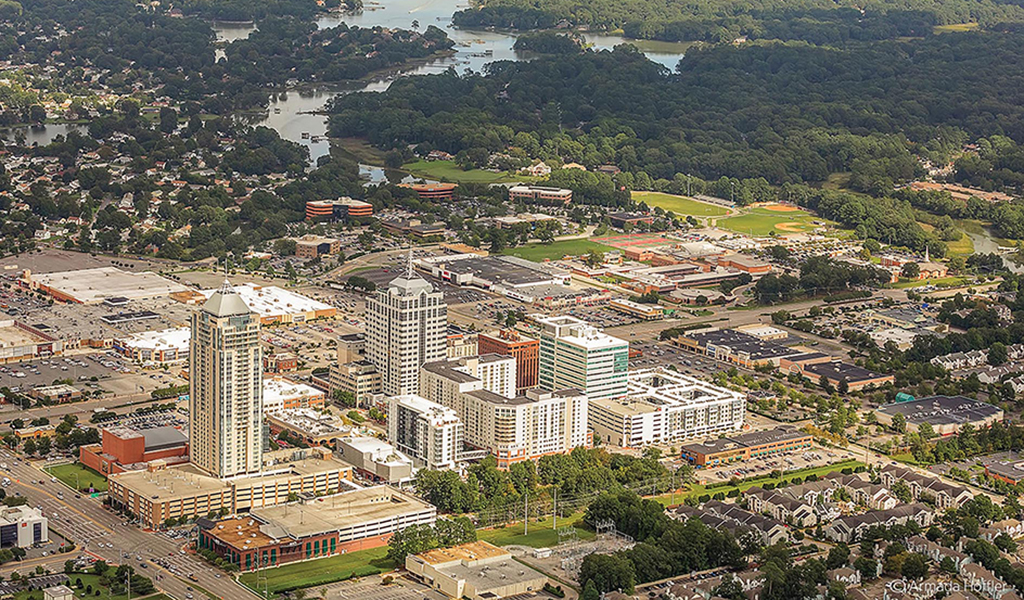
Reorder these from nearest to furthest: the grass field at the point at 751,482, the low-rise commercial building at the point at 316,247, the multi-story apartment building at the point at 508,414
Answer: the grass field at the point at 751,482, the multi-story apartment building at the point at 508,414, the low-rise commercial building at the point at 316,247

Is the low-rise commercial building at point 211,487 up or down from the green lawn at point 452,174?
down

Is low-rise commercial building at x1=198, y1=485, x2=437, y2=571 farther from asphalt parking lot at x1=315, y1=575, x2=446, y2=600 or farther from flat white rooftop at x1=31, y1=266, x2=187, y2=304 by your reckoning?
flat white rooftop at x1=31, y1=266, x2=187, y2=304

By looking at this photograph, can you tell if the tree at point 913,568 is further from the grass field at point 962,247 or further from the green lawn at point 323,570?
the grass field at point 962,247

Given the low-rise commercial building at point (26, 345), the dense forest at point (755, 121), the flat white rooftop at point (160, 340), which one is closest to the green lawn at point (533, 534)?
the flat white rooftop at point (160, 340)

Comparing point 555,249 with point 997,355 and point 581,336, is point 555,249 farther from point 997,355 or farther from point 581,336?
point 581,336

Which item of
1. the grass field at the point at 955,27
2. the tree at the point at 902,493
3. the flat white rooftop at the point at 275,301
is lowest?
the tree at the point at 902,493

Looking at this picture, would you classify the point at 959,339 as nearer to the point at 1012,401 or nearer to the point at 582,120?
the point at 1012,401

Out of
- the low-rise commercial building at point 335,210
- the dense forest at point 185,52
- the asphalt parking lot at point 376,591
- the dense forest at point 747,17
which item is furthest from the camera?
the dense forest at point 747,17
